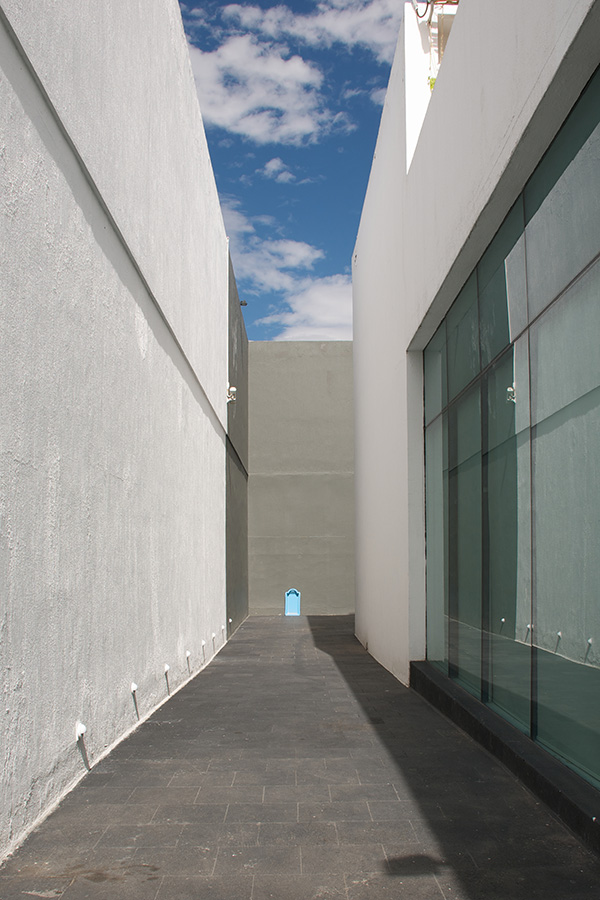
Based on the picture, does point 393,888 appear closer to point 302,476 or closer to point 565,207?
point 565,207

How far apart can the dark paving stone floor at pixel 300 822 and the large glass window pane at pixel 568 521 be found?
48cm

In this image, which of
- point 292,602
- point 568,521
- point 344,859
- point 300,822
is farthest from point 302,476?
point 344,859

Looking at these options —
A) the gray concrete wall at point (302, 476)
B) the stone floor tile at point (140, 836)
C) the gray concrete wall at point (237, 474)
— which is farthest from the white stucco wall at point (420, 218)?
the gray concrete wall at point (302, 476)

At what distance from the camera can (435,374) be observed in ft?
23.9

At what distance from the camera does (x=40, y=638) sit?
351cm

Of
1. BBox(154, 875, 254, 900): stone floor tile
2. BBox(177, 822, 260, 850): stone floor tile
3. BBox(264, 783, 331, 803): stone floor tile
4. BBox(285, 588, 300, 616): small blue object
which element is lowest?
BBox(285, 588, 300, 616): small blue object

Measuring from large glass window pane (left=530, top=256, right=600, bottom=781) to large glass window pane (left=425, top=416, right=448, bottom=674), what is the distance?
249cm

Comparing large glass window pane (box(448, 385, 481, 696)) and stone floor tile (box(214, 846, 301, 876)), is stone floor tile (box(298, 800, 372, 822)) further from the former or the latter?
large glass window pane (box(448, 385, 481, 696))

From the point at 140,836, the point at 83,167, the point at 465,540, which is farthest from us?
the point at 465,540

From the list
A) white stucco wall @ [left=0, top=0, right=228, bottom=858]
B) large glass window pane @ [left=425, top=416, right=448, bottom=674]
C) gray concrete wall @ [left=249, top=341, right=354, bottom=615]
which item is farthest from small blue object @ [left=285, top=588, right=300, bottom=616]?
large glass window pane @ [left=425, top=416, right=448, bottom=674]

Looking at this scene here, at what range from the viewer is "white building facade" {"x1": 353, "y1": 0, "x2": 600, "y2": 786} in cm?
354

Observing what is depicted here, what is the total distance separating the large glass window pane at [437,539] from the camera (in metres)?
6.74

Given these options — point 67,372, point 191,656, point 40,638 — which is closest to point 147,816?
point 40,638

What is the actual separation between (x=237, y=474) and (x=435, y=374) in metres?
8.00
